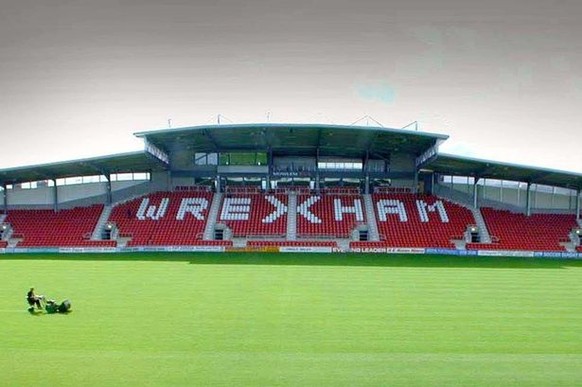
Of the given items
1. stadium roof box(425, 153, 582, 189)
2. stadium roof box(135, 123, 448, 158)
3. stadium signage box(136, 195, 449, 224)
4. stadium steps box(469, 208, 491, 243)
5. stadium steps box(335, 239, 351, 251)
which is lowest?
stadium steps box(335, 239, 351, 251)

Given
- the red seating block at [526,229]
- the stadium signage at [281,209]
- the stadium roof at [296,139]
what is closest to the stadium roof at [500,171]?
the stadium roof at [296,139]

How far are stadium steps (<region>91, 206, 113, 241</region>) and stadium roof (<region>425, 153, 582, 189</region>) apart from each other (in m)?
29.3

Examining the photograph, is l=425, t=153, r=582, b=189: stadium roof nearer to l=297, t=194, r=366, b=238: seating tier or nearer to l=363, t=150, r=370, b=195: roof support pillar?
l=363, t=150, r=370, b=195: roof support pillar

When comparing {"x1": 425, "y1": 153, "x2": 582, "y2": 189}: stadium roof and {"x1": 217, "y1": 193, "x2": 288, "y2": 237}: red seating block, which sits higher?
{"x1": 425, "y1": 153, "x2": 582, "y2": 189}: stadium roof

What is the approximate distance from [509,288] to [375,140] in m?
20.3

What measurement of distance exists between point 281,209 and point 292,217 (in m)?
1.63

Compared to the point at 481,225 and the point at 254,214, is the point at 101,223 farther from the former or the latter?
the point at 481,225

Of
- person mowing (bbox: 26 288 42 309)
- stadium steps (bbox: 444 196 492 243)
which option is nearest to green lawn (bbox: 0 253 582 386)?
person mowing (bbox: 26 288 42 309)

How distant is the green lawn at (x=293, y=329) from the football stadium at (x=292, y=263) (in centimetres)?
7

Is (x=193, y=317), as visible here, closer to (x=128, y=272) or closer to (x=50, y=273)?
(x=128, y=272)

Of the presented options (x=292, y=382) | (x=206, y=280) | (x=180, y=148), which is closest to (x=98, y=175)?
(x=180, y=148)

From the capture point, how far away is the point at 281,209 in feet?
127

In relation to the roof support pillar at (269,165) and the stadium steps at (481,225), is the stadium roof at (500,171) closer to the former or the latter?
the stadium steps at (481,225)

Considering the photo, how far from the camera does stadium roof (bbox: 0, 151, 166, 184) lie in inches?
1391
